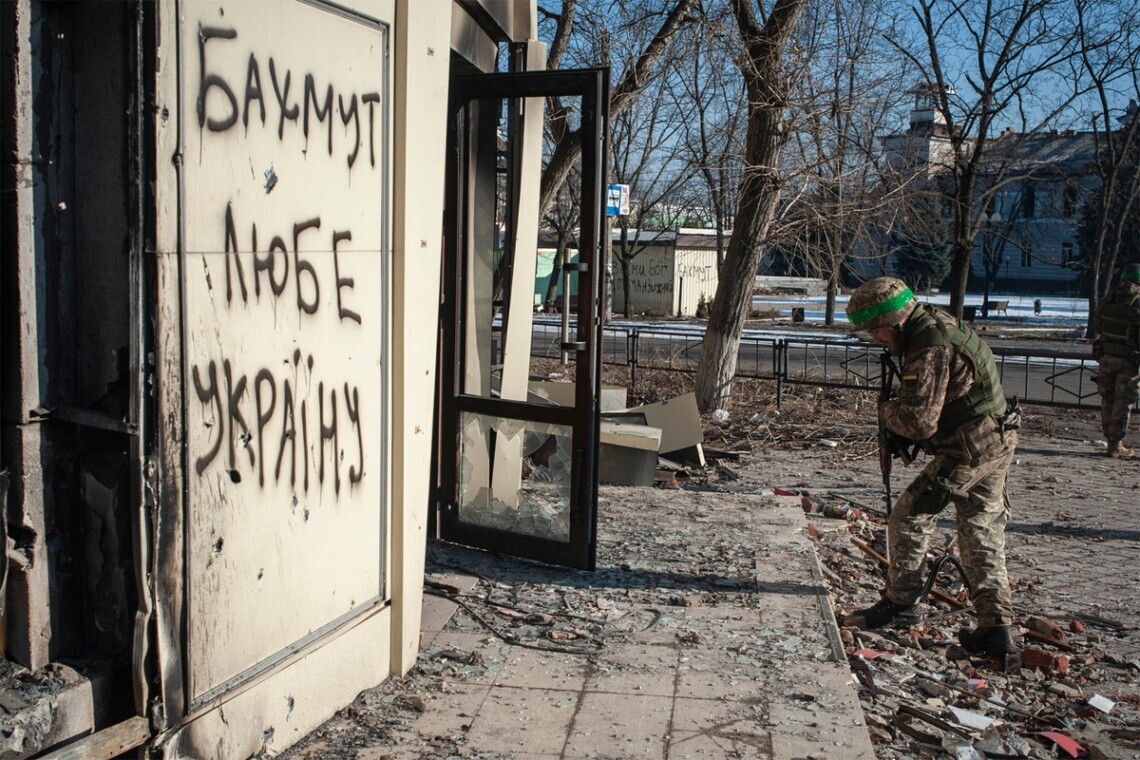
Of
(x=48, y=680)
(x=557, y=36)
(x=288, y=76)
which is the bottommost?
(x=48, y=680)

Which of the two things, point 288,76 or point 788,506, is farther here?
point 788,506

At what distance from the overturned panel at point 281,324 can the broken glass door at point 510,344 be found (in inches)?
59.3

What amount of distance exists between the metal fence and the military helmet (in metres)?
7.14

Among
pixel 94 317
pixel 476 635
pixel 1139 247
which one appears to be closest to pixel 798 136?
pixel 476 635

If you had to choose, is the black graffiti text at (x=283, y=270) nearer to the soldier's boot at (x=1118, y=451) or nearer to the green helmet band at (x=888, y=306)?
the green helmet band at (x=888, y=306)

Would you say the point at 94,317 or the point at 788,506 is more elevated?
the point at 94,317

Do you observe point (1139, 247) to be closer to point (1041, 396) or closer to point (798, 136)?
point (1041, 396)

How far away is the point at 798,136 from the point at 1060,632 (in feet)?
23.1

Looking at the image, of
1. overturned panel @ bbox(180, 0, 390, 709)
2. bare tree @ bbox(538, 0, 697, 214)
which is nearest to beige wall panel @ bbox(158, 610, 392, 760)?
overturned panel @ bbox(180, 0, 390, 709)

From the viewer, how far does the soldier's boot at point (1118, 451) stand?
10484 mm

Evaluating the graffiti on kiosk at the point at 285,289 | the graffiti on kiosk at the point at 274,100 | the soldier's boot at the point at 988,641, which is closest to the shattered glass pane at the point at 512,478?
the graffiti on kiosk at the point at 285,289

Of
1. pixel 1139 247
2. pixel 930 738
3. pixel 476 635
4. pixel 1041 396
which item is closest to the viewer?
pixel 930 738

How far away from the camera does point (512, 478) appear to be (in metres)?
5.96

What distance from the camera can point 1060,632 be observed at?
5285 millimetres
